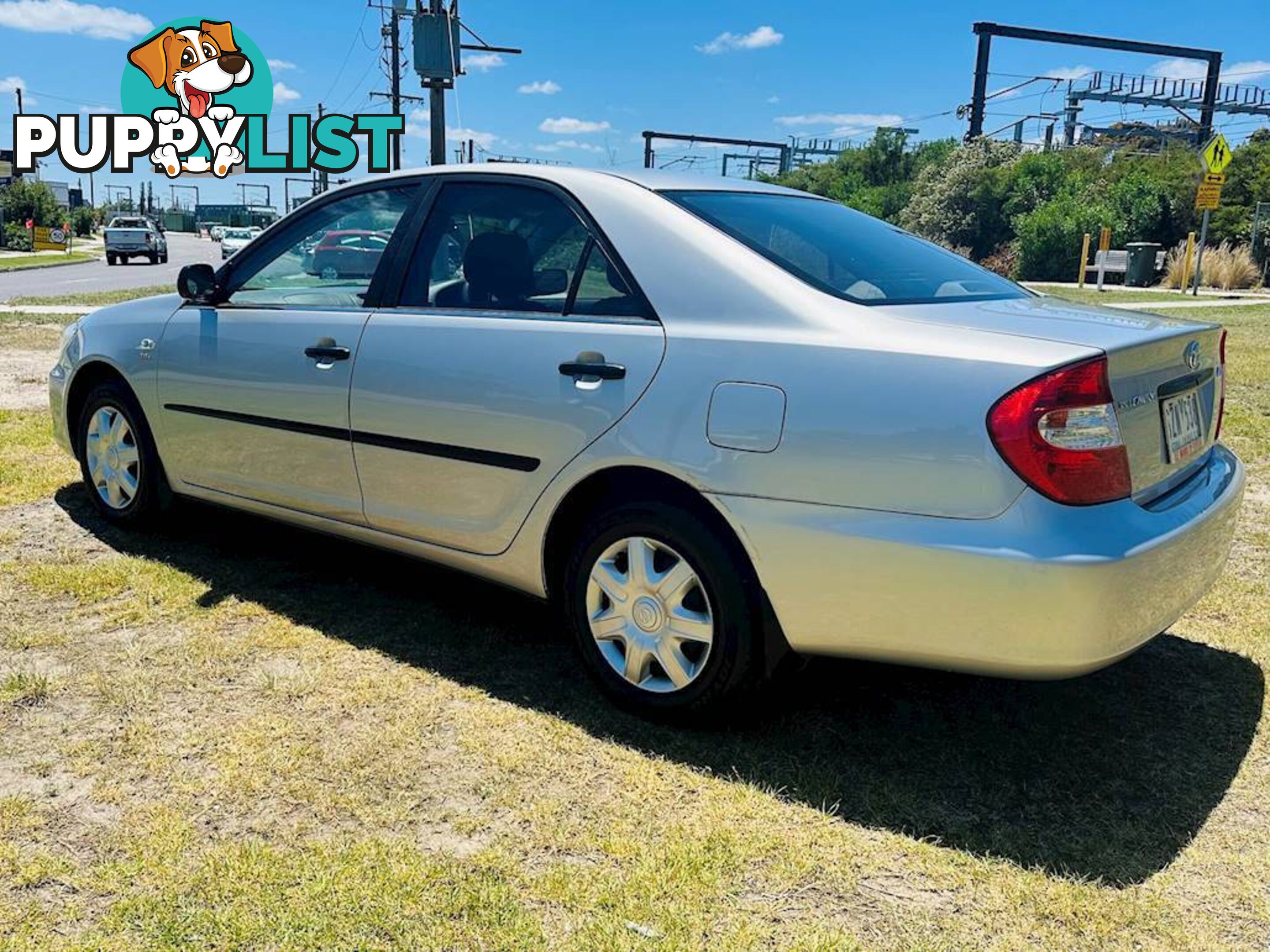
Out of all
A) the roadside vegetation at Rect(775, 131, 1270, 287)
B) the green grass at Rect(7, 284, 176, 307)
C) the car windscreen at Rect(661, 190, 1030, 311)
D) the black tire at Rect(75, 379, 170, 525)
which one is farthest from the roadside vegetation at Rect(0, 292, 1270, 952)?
the roadside vegetation at Rect(775, 131, 1270, 287)

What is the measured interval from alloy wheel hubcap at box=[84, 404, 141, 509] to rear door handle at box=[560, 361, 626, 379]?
2569 millimetres

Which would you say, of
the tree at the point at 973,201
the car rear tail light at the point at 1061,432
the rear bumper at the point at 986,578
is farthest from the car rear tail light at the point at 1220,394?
the tree at the point at 973,201

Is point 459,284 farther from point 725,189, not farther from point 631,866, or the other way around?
point 631,866

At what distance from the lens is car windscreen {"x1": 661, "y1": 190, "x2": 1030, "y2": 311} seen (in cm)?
305

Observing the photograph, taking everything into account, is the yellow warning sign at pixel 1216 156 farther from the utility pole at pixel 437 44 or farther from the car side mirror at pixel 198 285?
the car side mirror at pixel 198 285

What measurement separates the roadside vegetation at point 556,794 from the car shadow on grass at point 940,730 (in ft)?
0.04

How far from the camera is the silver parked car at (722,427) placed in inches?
98.3

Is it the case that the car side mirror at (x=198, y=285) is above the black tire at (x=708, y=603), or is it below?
above

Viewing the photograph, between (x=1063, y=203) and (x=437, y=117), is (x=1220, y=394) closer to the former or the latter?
(x=437, y=117)

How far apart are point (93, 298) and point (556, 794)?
2071 centimetres

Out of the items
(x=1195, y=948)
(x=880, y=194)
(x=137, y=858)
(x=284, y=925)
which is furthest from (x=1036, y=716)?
(x=880, y=194)

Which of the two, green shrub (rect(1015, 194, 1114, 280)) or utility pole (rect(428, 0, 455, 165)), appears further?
green shrub (rect(1015, 194, 1114, 280))

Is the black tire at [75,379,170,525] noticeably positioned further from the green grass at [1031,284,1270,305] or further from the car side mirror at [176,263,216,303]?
the green grass at [1031,284,1270,305]

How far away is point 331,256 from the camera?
13.4ft
